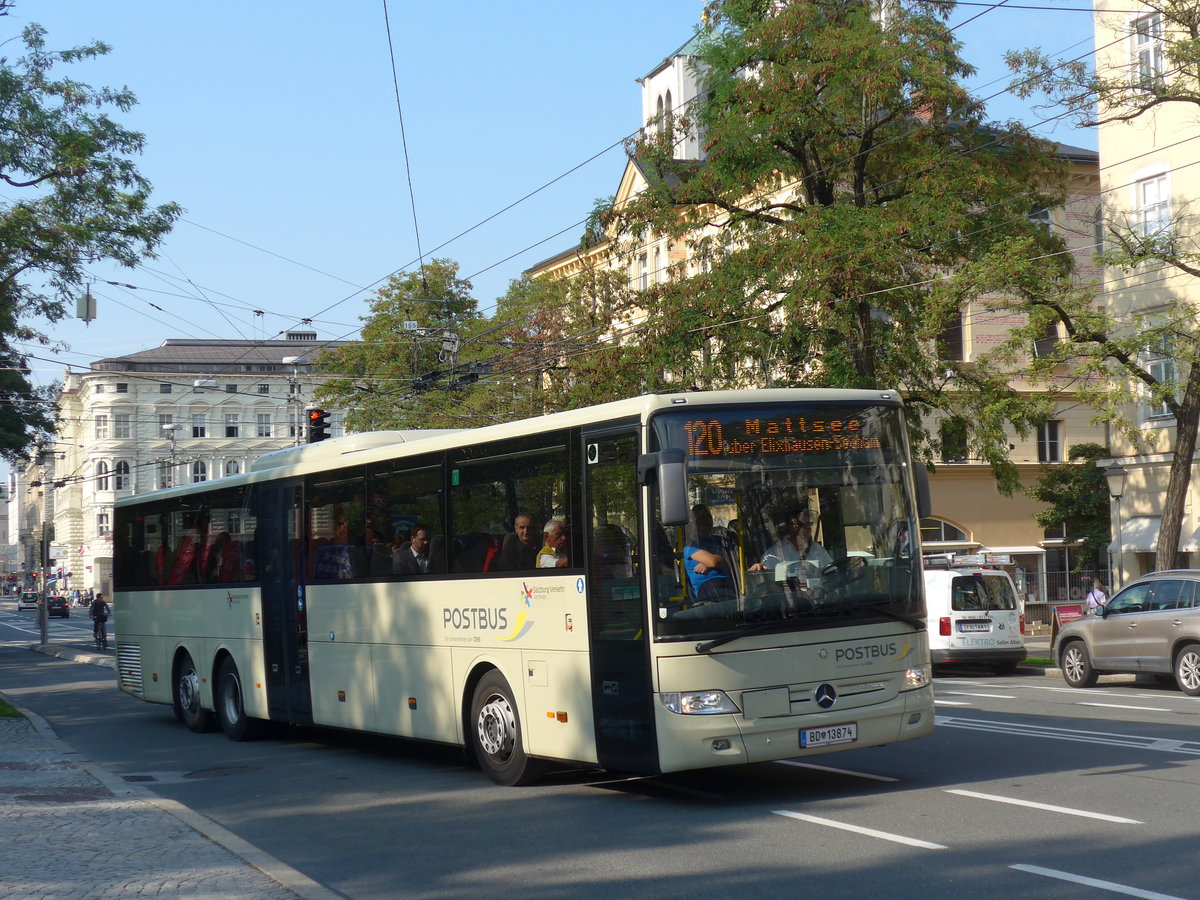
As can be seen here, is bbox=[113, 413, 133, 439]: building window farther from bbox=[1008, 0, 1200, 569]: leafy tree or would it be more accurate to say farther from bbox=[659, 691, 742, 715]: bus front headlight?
bbox=[659, 691, 742, 715]: bus front headlight

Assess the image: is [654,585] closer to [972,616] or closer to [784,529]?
[784,529]

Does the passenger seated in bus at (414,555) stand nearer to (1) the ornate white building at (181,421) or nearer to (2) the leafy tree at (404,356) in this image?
(2) the leafy tree at (404,356)

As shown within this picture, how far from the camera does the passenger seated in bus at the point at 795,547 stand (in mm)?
10242

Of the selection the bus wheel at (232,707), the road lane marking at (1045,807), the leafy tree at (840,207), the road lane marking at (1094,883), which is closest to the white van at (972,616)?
the leafy tree at (840,207)

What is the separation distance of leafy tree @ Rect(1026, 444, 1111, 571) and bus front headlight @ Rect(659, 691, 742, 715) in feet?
106

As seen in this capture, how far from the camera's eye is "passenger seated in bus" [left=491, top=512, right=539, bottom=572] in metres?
Result: 11.6

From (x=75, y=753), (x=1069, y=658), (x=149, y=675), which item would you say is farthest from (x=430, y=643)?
(x=1069, y=658)

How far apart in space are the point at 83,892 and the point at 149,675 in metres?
13.2

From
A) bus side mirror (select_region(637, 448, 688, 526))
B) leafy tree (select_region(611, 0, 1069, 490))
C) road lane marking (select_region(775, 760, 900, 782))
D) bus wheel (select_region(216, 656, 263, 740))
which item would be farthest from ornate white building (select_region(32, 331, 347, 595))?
bus side mirror (select_region(637, 448, 688, 526))

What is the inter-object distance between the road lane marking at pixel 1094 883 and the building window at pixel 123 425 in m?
100

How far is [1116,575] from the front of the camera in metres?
36.1

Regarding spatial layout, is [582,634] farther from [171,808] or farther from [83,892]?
[83,892]

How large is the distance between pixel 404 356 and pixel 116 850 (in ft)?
156

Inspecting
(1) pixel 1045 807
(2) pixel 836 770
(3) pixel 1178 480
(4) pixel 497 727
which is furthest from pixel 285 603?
(3) pixel 1178 480
